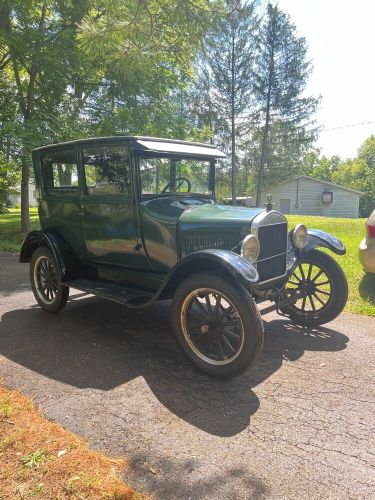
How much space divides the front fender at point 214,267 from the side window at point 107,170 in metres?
1.13

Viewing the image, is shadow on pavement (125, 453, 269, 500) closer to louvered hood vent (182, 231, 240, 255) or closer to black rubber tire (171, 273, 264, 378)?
black rubber tire (171, 273, 264, 378)

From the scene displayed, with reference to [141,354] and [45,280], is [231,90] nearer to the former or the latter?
[45,280]

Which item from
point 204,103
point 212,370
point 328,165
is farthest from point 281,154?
point 328,165

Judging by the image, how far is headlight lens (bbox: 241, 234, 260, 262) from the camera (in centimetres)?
327

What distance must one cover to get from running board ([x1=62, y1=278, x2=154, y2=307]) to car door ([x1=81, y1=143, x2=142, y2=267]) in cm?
27

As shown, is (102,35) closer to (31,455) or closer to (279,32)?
(31,455)

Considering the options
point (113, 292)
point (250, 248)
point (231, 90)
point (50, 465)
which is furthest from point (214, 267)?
point (231, 90)

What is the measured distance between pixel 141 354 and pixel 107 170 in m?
1.94

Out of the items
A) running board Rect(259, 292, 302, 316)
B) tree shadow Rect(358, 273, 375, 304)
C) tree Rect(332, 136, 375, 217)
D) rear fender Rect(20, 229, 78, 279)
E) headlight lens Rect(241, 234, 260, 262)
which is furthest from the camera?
tree Rect(332, 136, 375, 217)

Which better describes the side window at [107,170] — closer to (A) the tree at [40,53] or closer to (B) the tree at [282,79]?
(A) the tree at [40,53]

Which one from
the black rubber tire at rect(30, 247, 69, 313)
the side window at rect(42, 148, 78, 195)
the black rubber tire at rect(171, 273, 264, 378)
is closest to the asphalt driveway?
the black rubber tire at rect(171, 273, 264, 378)

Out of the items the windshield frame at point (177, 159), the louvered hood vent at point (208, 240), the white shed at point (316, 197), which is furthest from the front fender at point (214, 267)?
the white shed at point (316, 197)

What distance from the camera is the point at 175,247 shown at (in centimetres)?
376

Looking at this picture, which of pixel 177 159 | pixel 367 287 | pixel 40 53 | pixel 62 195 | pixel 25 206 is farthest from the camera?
pixel 25 206
